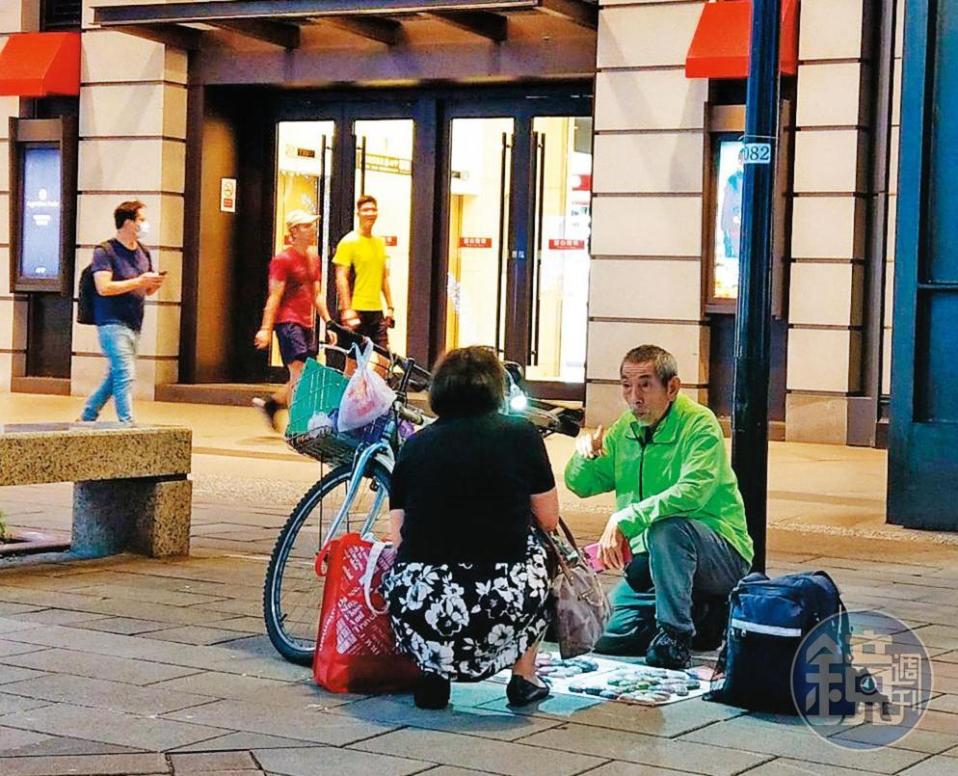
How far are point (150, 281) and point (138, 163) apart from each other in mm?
6526

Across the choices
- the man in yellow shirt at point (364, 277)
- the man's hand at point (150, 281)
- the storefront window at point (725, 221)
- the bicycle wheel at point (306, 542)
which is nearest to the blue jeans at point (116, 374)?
the man's hand at point (150, 281)

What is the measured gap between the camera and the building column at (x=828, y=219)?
49.9 ft

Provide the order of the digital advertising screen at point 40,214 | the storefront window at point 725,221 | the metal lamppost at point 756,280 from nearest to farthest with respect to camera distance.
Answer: the metal lamppost at point 756,280 < the storefront window at point 725,221 < the digital advertising screen at point 40,214

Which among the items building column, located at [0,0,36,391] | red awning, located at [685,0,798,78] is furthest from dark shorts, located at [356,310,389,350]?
building column, located at [0,0,36,391]

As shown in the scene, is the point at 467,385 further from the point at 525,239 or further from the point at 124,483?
the point at 525,239

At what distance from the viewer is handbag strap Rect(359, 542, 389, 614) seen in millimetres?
5926

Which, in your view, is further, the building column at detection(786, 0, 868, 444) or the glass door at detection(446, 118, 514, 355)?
the glass door at detection(446, 118, 514, 355)

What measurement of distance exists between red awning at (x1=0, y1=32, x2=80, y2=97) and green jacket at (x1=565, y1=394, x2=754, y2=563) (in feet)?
44.0

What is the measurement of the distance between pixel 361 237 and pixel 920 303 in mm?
6523

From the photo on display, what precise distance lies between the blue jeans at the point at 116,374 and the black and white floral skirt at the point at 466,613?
7.05 meters

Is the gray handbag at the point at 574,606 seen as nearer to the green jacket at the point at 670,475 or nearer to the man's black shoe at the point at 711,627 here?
the green jacket at the point at 670,475

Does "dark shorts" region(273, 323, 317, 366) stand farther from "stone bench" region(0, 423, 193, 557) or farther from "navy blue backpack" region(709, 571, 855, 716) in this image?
"navy blue backpack" region(709, 571, 855, 716)

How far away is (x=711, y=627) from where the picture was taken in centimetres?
664

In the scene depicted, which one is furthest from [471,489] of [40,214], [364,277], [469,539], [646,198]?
[40,214]
